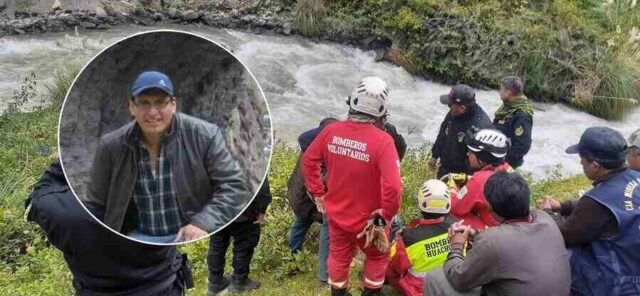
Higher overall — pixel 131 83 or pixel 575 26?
pixel 131 83

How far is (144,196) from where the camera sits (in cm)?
193

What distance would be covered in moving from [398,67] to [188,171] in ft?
38.5

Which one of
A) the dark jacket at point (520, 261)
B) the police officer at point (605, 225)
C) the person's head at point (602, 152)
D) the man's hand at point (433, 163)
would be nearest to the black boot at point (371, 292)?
the dark jacket at point (520, 261)

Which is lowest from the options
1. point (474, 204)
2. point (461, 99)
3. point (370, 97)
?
point (474, 204)

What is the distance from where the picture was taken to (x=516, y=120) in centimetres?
563

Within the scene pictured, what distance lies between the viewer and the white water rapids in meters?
11.0

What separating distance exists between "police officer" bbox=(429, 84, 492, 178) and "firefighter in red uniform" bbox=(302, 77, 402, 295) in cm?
151

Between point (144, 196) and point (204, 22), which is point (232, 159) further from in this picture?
point (204, 22)

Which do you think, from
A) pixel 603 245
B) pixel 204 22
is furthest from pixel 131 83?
pixel 204 22

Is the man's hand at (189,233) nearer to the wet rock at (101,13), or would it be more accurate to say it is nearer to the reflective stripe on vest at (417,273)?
the reflective stripe on vest at (417,273)

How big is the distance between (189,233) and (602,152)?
2526mm

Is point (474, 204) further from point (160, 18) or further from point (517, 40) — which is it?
point (160, 18)

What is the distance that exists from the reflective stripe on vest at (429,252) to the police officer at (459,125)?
137 cm

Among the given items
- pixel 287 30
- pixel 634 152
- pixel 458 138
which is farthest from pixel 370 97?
pixel 287 30
